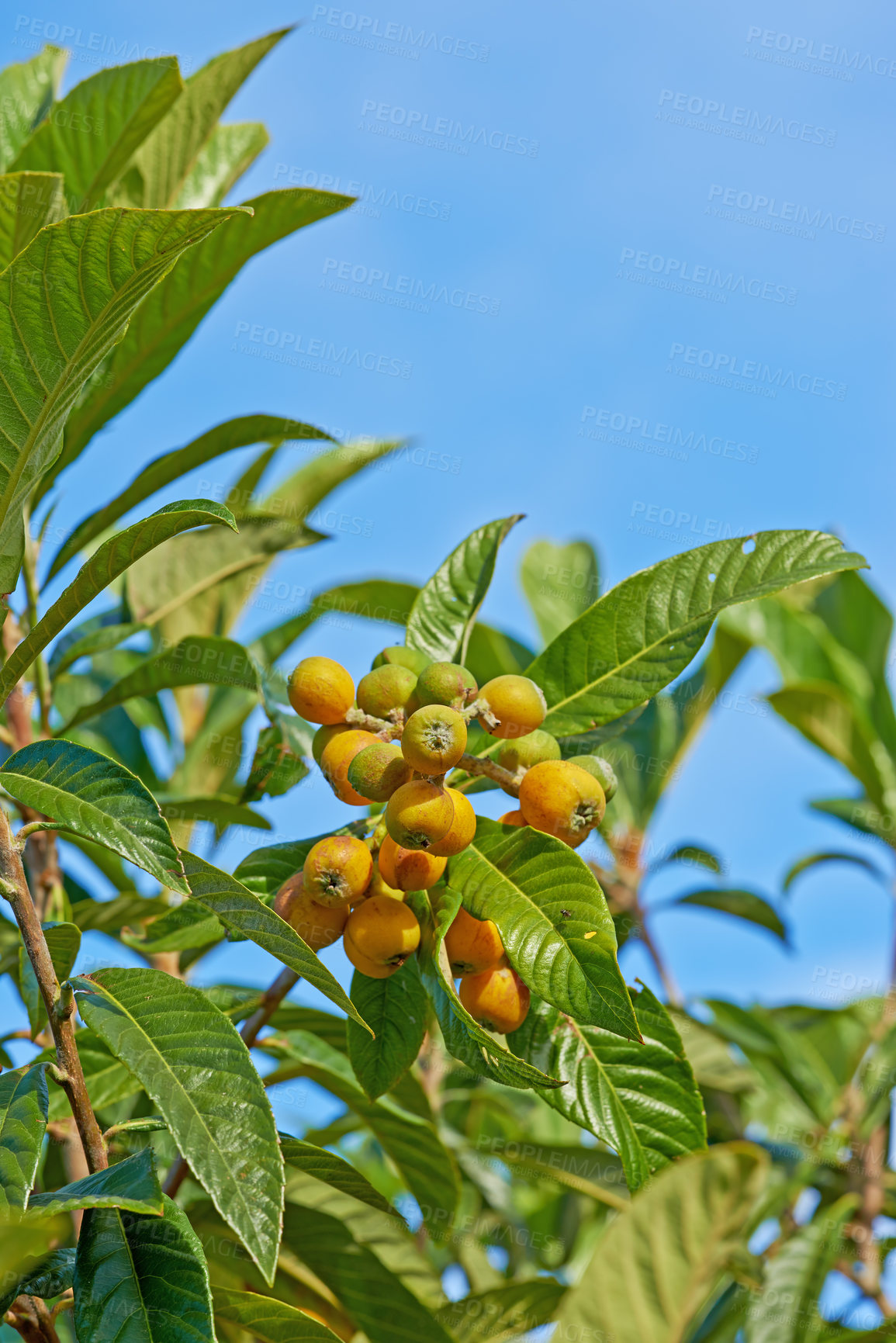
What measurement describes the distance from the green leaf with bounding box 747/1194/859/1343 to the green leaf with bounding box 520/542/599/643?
204 centimetres

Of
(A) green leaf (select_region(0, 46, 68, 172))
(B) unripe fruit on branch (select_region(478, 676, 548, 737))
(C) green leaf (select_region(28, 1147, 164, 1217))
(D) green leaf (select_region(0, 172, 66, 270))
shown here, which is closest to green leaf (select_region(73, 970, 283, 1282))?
(C) green leaf (select_region(28, 1147, 164, 1217))

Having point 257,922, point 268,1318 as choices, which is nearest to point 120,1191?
point 257,922

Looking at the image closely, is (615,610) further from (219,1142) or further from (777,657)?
(777,657)

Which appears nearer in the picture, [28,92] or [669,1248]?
[669,1248]

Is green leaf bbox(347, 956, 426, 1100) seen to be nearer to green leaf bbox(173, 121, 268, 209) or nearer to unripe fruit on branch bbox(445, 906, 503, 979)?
unripe fruit on branch bbox(445, 906, 503, 979)

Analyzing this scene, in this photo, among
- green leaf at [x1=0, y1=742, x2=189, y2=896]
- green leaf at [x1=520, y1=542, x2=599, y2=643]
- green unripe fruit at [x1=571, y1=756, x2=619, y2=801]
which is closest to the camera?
green leaf at [x1=0, y1=742, x2=189, y2=896]

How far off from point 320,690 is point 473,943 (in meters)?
0.39

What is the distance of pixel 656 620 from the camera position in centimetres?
157

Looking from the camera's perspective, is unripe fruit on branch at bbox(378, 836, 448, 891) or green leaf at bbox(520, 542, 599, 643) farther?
green leaf at bbox(520, 542, 599, 643)

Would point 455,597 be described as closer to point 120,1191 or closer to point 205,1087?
point 205,1087

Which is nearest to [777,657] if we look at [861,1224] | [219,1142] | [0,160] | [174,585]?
[861,1224]

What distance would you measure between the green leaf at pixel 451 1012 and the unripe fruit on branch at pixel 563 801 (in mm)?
146

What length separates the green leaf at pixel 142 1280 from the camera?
111 cm

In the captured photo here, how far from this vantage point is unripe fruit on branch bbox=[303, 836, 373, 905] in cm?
131
